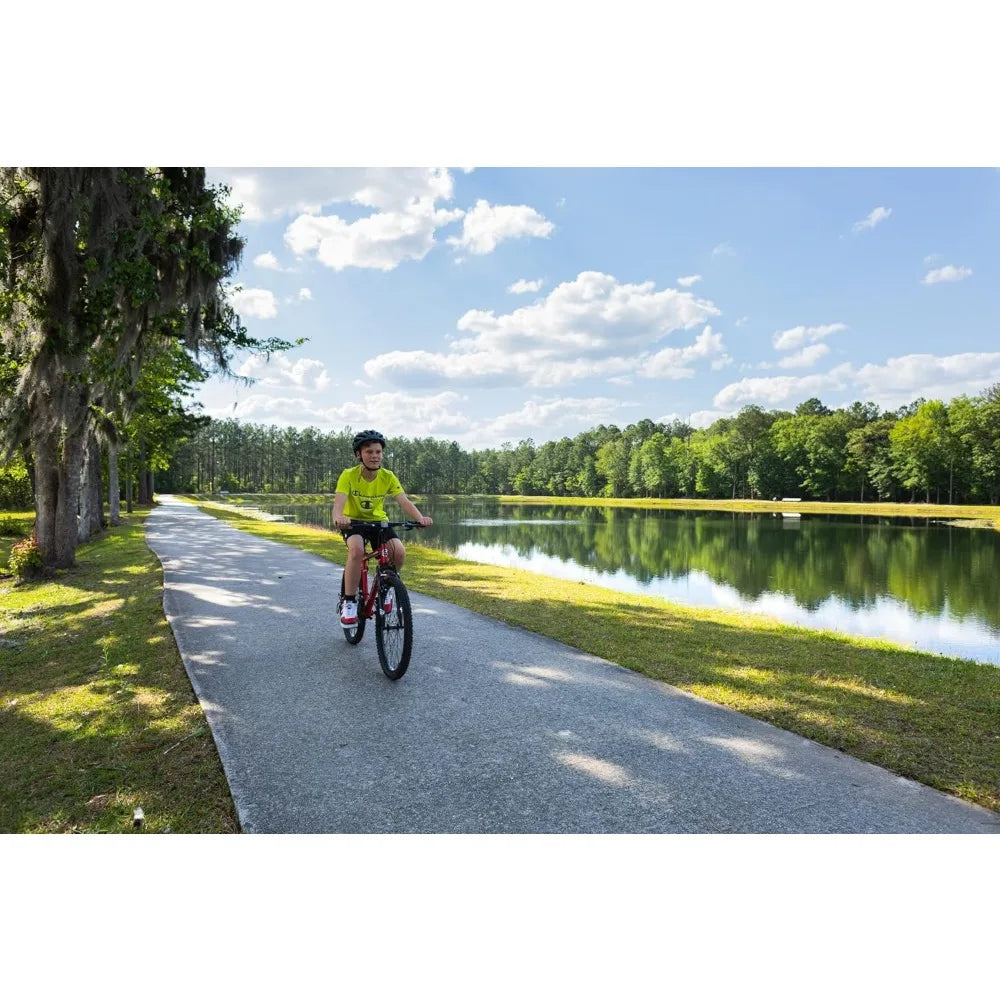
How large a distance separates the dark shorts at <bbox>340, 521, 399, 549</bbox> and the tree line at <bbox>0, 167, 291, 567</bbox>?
4.35m

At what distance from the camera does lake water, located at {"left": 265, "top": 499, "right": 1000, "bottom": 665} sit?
1148cm

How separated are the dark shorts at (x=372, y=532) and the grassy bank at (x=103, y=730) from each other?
1623 mm

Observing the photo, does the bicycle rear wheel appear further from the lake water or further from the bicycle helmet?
the bicycle helmet

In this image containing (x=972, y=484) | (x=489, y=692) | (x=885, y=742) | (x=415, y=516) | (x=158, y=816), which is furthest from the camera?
(x=972, y=484)

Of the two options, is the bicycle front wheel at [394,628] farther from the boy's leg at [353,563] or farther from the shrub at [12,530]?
the shrub at [12,530]

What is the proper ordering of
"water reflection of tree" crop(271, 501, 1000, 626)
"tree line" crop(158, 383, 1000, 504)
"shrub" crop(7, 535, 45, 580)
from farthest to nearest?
"tree line" crop(158, 383, 1000, 504) → "water reflection of tree" crop(271, 501, 1000, 626) → "shrub" crop(7, 535, 45, 580)

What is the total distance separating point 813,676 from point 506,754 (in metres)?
2.97

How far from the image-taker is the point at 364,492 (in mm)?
5195

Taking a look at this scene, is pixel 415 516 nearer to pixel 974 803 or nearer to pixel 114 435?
pixel 974 803

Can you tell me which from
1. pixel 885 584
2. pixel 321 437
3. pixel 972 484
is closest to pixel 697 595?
pixel 885 584

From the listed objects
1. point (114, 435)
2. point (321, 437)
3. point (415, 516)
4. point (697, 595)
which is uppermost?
point (321, 437)

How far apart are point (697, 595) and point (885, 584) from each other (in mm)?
5535

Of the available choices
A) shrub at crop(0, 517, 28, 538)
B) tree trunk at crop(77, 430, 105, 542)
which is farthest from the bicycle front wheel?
shrub at crop(0, 517, 28, 538)

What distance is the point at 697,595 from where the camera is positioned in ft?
46.7
